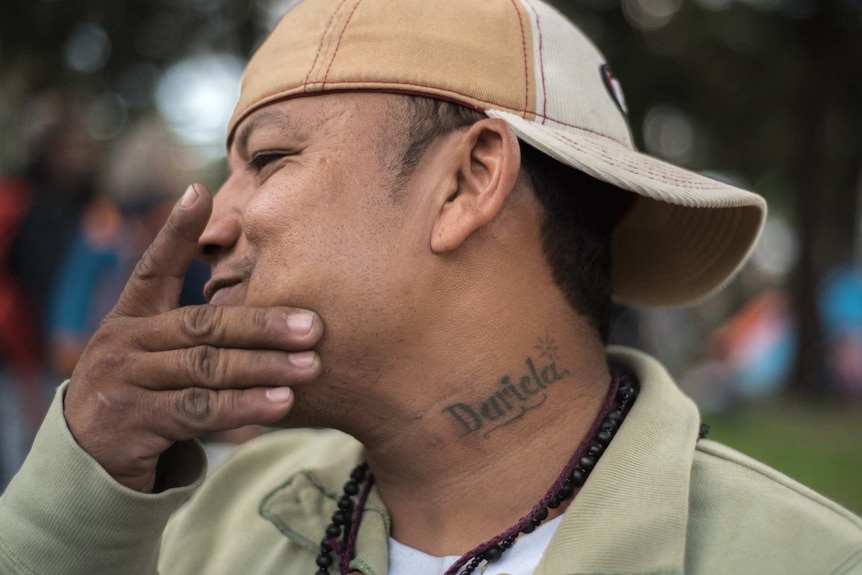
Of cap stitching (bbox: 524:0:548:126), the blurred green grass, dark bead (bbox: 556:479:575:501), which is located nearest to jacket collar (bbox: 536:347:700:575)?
dark bead (bbox: 556:479:575:501)

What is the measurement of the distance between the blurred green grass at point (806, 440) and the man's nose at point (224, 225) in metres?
3.52

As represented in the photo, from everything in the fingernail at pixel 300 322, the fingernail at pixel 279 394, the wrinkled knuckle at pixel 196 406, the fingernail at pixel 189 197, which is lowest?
the wrinkled knuckle at pixel 196 406

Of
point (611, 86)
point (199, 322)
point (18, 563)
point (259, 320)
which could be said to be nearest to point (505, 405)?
point (259, 320)

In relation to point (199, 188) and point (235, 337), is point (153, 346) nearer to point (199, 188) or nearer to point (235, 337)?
point (235, 337)

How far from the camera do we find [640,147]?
44.8 feet

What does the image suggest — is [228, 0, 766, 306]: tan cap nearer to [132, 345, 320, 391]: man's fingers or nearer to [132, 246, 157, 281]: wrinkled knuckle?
[132, 246, 157, 281]: wrinkled knuckle

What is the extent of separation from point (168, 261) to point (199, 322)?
0.77 ft

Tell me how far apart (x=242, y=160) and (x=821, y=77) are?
12.4 metres

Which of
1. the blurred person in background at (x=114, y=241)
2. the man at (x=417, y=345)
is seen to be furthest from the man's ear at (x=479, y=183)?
the blurred person in background at (x=114, y=241)

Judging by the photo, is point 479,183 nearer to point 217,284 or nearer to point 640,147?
point 217,284

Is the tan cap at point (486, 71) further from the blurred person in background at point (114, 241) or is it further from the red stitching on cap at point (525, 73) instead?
the blurred person in background at point (114, 241)

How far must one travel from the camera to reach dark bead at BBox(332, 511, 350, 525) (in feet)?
7.70

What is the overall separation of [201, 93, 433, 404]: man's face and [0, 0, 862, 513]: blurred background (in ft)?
8.96

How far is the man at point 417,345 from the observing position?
1.94 metres
